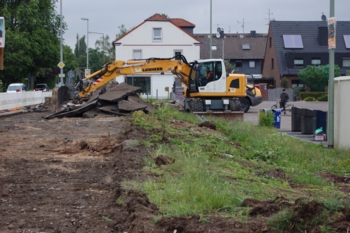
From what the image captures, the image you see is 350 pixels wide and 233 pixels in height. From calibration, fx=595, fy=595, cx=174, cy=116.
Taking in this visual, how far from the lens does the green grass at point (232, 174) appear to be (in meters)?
7.30

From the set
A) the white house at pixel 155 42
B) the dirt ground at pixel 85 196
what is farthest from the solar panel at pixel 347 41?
the dirt ground at pixel 85 196

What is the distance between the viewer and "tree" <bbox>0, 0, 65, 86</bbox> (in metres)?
53.0

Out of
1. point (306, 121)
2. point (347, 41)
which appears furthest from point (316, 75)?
point (306, 121)

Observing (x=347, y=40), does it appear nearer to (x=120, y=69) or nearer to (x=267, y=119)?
(x=120, y=69)

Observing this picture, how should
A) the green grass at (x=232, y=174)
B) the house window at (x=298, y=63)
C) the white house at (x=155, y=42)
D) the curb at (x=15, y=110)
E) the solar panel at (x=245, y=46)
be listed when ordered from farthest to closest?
1. the solar panel at (x=245, y=46)
2. the house window at (x=298, y=63)
3. the white house at (x=155, y=42)
4. the curb at (x=15, y=110)
5. the green grass at (x=232, y=174)

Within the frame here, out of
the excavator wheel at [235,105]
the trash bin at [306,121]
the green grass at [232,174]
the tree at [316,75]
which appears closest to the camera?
the green grass at [232,174]

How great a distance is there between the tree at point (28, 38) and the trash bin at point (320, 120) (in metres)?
36.5

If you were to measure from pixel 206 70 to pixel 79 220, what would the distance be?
24.9 m

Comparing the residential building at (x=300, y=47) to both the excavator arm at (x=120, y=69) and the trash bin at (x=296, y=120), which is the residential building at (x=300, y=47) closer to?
the excavator arm at (x=120, y=69)

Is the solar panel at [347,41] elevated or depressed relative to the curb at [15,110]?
elevated

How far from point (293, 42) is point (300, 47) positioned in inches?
47.0

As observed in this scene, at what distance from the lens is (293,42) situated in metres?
71.8

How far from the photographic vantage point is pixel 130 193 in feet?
25.7

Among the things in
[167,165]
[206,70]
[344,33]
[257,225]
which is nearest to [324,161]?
[167,165]
